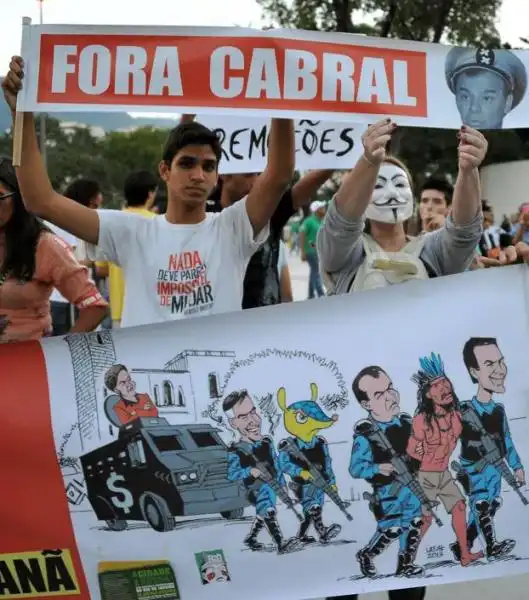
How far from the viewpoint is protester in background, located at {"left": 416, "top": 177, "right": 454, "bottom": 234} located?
6.39 meters

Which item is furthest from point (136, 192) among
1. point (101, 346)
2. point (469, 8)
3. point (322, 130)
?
point (469, 8)

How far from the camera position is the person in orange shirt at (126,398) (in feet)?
11.3

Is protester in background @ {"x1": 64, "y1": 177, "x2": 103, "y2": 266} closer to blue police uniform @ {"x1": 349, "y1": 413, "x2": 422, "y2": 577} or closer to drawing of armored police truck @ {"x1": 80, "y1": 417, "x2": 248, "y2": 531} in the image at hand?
drawing of armored police truck @ {"x1": 80, "y1": 417, "x2": 248, "y2": 531}

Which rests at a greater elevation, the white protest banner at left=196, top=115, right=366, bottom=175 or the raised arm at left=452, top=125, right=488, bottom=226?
the white protest banner at left=196, top=115, right=366, bottom=175

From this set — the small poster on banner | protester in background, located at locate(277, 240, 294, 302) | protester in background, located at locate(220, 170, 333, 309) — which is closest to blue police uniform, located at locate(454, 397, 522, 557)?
the small poster on banner

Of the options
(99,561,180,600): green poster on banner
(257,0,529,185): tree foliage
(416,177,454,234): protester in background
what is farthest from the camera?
(257,0,529,185): tree foliage

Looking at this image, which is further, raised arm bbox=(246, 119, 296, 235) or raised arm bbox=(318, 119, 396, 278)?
raised arm bbox=(246, 119, 296, 235)

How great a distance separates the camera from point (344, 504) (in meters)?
3.45

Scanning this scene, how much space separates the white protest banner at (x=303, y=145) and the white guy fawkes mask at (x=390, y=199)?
1.04 meters

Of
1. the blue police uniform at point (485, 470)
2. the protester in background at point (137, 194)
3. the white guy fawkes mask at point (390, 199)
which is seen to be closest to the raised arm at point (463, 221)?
the white guy fawkes mask at point (390, 199)

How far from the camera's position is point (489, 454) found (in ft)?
11.6

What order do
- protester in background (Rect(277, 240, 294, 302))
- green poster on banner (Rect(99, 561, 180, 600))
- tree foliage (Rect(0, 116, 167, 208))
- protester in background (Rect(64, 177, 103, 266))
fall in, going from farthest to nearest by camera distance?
tree foliage (Rect(0, 116, 167, 208))
protester in background (Rect(64, 177, 103, 266))
protester in background (Rect(277, 240, 294, 302))
green poster on banner (Rect(99, 561, 180, 600))

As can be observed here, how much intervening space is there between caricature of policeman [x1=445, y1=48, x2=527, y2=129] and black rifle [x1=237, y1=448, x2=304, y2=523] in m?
1.24

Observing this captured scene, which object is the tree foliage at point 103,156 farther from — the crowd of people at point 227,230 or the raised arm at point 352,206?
the raised arm at point 352,206
